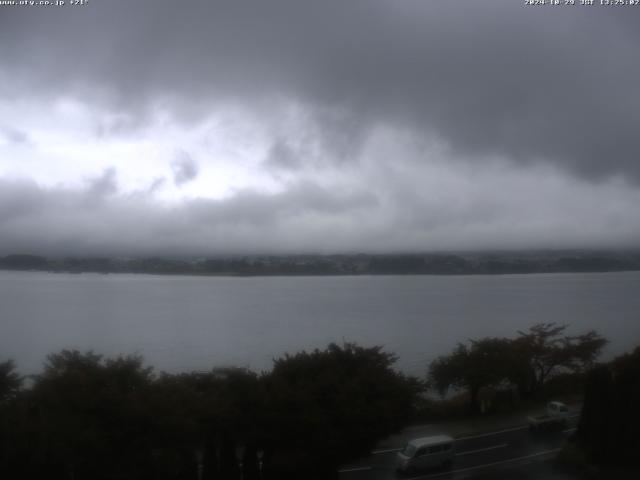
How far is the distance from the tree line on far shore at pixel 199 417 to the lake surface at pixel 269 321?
9.22 metres

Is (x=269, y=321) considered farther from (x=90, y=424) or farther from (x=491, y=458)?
(x=90, y=424)

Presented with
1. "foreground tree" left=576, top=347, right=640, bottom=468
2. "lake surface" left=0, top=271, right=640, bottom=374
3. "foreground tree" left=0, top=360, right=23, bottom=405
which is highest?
"foreground tree" left=0, top=360, right=23, bottom=405

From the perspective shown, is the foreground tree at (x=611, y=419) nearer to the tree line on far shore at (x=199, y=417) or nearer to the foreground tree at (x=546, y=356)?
the tree line on far shore at (x=199, y=417)

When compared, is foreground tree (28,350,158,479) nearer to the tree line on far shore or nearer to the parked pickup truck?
the tree line on far shore

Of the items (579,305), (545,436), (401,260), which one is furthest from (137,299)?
(545,436)

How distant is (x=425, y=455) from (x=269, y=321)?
29.5 metres

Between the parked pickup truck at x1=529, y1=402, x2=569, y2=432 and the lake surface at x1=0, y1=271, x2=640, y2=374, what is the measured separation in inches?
398

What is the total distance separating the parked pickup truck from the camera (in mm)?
13281

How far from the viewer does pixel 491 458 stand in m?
11.6

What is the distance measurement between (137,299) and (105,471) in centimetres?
4787

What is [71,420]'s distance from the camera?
875 cm

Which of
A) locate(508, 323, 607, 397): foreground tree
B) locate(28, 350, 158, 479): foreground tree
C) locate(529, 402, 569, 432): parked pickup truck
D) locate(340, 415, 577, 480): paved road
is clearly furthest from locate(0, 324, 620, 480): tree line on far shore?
locate(508, 323, 607, 397): foreground tree

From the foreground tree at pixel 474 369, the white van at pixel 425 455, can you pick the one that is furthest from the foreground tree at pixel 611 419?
the foreground tree at pixel 474 369

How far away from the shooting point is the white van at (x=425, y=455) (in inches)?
432
